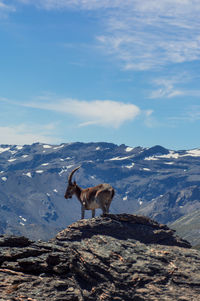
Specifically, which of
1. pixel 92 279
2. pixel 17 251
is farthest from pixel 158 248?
pixel 17 251

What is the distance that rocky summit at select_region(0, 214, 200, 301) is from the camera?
72.0 feet

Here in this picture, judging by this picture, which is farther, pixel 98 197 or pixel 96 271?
pixel 98 197

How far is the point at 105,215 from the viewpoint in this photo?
33.4 m

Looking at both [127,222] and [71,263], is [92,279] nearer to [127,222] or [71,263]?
[71,263]

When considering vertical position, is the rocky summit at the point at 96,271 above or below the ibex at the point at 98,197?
below

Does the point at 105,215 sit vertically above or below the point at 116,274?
above

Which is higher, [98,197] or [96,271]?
[98,197]

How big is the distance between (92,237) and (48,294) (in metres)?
9.24

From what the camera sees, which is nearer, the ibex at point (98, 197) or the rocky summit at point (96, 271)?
the rocky summit at point (96, 271)

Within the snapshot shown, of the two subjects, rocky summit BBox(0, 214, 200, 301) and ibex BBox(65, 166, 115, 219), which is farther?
ibex BBox(65, 166, 115, 219)

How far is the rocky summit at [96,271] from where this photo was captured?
2194 centimetres

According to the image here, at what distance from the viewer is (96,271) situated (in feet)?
78.2

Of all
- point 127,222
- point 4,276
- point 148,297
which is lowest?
point 148,297

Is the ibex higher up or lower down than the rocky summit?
higher up
